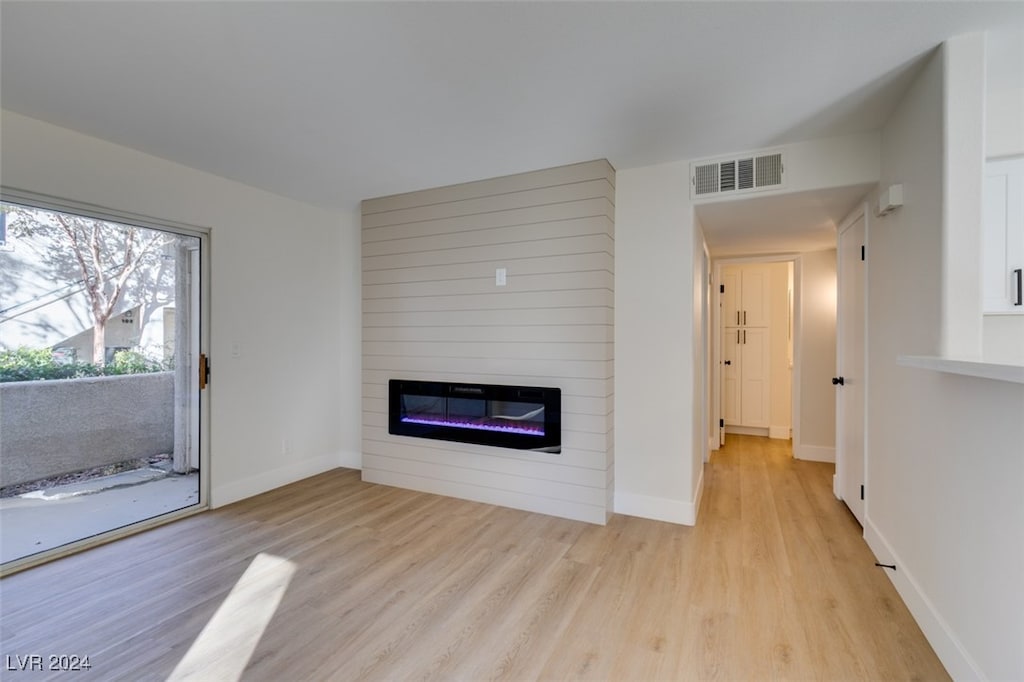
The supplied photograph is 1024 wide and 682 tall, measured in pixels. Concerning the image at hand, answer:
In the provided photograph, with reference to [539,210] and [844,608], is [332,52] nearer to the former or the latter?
[539,210]

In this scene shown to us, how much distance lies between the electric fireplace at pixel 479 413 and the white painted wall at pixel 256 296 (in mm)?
966

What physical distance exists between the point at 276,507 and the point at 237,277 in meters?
1.84

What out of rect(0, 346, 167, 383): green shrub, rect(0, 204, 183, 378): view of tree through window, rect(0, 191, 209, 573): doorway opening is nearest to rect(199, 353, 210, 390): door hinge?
rect(0, 191, 209, 573): doorway opening

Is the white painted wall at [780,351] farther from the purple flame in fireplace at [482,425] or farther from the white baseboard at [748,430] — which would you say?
the purple flame in fireplace at [482,425]

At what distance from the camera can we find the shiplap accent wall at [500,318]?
2.98 m

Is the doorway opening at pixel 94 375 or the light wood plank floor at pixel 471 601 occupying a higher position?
the doorway opening at pixel 94 375

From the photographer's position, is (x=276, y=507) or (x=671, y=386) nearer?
(x=671, y=386)

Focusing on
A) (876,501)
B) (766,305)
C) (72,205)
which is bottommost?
(876,501)

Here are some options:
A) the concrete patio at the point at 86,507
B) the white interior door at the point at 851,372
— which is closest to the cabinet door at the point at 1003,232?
the white interior door at the point at 851,372

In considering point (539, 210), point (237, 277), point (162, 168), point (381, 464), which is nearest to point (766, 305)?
point (539, 210)

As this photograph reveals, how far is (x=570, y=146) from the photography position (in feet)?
8.97

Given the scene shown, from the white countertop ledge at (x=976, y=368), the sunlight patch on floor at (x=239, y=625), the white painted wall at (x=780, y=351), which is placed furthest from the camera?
the white painted wall at (x=780, y=351)

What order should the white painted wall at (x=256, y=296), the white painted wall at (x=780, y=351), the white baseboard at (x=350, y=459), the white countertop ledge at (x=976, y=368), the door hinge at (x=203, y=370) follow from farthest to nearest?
the white painted wall at (x=780, y=351), the white baseboard at (x=350, y=459), the door hinge at (x=203, y=370), the white painted wall at (x=256, y=296), the white countertop ledge at (x=976, y=368)

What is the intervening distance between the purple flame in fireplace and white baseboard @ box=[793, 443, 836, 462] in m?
3.22
